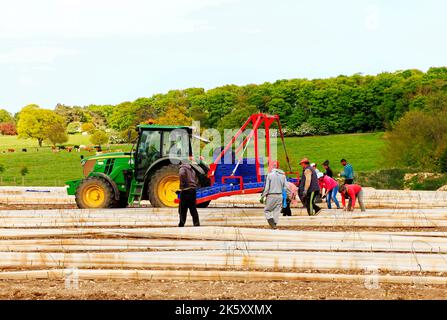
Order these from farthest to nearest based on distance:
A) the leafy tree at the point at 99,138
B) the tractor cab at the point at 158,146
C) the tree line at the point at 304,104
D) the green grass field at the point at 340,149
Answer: the tree line at the point at 304,104
the leafy tree at the point at 99,138
the green grass field at the point at 340,149
the tractor cab at the point at 158,146

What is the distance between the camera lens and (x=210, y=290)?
7.98 m

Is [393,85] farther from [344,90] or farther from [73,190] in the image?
[73,190]

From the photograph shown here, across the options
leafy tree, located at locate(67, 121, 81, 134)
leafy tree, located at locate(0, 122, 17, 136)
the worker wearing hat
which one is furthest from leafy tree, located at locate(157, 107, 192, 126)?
leafy tree, located at locate(0, 122, 17, 136)

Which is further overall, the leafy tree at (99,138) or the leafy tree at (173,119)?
the leafy tree at (99,138)

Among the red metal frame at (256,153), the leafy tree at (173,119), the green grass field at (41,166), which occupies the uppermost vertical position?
the leafy tree at (173,119)

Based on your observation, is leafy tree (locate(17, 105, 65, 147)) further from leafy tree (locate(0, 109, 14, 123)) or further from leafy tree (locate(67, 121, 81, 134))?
leafy tree (locate(0, 109, 14, 123))

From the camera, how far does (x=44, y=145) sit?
292ft

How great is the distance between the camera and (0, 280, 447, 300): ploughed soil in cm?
766

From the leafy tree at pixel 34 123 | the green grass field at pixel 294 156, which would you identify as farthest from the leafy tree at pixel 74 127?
the green grass field at pixel 294 156

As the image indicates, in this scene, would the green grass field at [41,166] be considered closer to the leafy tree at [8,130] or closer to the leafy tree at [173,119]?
the leafy tree at [173,119]

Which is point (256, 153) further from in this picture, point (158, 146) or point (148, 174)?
point (148, 174)

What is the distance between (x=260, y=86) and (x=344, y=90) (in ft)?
56.6

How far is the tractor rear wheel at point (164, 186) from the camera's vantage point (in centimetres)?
1642
